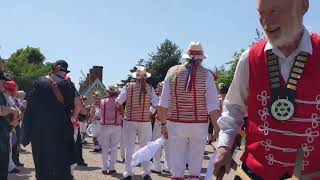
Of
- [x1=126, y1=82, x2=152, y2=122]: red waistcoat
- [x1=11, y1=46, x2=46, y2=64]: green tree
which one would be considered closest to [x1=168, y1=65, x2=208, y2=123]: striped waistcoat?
[x1=126, y1=82, x2=152, y2=122]: red waistcoat

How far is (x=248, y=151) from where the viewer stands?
132 inches

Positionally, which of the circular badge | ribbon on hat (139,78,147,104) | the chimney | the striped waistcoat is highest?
the chimney

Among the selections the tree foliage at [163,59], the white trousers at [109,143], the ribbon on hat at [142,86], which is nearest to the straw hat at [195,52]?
the ribbon on hat at [142,86]

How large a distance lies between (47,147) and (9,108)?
2.77ft

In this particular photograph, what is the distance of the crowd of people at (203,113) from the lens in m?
3.11

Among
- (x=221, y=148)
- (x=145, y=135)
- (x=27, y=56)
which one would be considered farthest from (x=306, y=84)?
(x=27, y=56)

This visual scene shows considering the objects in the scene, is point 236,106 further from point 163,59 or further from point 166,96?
point 163,59

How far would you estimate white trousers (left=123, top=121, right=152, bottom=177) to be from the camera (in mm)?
10195

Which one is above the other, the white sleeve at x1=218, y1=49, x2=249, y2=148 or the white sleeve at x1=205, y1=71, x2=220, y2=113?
the white sleeve at x1=205, y1=71, x2=220, y2=113

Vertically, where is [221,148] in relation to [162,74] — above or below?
below

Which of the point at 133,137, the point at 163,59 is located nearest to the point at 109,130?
the point at 133,137

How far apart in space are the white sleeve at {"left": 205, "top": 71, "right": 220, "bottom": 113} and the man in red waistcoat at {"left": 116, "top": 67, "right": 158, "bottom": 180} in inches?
117

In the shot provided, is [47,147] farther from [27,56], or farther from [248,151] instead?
[27,56]

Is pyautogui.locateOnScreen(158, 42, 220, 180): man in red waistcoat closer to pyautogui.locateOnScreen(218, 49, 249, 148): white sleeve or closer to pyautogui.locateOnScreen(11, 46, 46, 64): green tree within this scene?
pyautogui.locateOnScreen(218, 49, 249, 148): white sleeve
